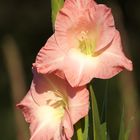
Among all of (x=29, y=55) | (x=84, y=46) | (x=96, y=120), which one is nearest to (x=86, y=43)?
(x=84, y=46)

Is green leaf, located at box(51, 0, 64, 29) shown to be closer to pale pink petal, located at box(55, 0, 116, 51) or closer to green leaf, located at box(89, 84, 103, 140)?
pale pink petal, located at box(55, 0, 116, 51)

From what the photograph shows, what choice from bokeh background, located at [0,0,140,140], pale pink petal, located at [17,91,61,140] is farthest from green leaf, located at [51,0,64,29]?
bokeh background, located at [0,0,140,140]

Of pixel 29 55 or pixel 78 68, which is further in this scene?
pixel 29 55

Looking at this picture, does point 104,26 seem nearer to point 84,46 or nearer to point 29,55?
point 84,46

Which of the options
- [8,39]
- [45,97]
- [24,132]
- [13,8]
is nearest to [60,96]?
[45,97]

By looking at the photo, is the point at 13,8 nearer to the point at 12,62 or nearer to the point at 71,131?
the point at 12,62

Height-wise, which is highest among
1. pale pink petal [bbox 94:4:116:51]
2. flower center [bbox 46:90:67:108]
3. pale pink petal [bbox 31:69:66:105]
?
pale pink petal [bbox 94:4:116:51]

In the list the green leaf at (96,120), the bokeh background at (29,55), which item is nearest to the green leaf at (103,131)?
the green leaf at (96,120)
